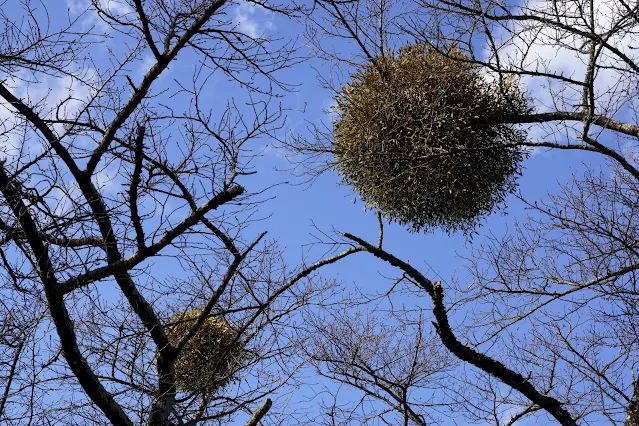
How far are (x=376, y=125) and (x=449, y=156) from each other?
528 mm

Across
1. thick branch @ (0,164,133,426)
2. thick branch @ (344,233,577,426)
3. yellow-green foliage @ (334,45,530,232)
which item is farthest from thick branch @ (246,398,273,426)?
yellow-green foliage @ (334,45,530,232)

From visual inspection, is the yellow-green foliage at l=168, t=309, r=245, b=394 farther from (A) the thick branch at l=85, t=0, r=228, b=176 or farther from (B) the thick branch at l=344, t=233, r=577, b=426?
(A) the thick branch at l=85, t=0, r=228, b=176

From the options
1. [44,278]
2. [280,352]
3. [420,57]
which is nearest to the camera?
[44,278]

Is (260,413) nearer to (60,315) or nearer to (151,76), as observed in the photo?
(60,315)

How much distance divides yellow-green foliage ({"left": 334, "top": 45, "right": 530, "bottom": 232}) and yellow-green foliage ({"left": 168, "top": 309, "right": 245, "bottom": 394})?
142 cm

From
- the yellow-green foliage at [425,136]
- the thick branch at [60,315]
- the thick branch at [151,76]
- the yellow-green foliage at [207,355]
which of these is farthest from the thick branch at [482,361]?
the thick branch at [60,315]

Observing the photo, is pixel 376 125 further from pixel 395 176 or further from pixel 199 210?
pixel 199 210

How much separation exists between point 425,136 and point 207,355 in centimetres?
211

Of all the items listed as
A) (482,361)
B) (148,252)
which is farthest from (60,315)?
(482,361)

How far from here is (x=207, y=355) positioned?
16.3ft

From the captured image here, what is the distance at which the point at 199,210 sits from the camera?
334 centimetres

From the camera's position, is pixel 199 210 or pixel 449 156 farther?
pixel 449 156

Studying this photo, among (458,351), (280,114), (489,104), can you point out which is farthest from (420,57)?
(458,351)

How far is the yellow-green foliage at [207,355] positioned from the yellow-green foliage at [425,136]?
1.42m
